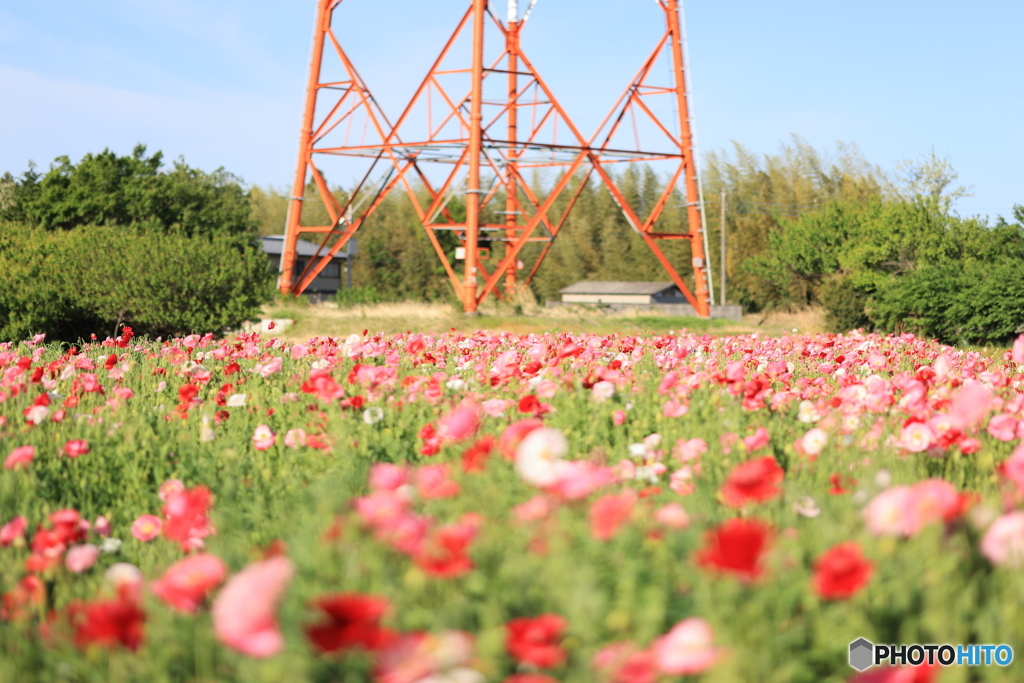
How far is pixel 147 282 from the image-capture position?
578 inches

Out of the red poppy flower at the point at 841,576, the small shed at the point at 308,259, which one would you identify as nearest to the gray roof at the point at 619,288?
the small shed at the point at 308,259

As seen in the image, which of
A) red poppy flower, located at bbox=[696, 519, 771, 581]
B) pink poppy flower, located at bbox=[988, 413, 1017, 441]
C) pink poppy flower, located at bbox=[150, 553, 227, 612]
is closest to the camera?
red poppy flower, located at bbox=[696, 519, 771, 581]

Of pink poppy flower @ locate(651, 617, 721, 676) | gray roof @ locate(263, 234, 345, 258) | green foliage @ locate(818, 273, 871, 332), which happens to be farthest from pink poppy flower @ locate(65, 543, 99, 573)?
gray roof @ locate(263, 234, 345, 258)

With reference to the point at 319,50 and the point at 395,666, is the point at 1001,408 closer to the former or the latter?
the point at 395,666

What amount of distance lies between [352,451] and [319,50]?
20363 mm

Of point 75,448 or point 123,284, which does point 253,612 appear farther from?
point 123,284

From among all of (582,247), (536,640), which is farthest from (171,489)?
(582,247)

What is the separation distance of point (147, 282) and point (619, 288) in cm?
3439

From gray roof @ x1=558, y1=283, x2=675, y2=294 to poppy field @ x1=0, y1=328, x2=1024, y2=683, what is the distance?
4227 cm

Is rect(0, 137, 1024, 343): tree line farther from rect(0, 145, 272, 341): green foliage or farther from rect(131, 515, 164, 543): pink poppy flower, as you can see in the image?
rect(131, 515, 164, 543): pink poppy flower

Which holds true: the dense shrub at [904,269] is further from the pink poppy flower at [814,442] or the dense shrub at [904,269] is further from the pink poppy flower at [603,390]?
the pink poppy flower at [814,442]

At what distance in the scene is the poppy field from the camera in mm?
1696

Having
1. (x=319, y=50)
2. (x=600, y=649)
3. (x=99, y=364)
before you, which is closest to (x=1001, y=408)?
(x=600, y=649)

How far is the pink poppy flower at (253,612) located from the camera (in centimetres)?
152
